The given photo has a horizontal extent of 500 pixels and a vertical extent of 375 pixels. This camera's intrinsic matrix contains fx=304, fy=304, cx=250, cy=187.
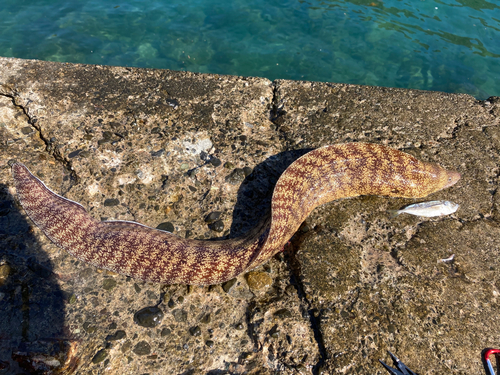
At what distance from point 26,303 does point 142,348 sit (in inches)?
52.3

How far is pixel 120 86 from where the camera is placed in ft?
15.8

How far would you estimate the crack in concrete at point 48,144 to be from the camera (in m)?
4.04

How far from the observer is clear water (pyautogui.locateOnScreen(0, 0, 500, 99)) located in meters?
9.31

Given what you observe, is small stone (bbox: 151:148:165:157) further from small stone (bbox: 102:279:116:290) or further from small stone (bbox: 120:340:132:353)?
small stone (bbox: 120:340:132:353)

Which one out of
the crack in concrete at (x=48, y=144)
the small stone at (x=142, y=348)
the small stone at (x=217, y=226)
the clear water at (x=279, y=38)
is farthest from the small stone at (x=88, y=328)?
the clear water at (x=279, y=38)

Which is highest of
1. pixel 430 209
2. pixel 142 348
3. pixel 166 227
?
pixel 430 209

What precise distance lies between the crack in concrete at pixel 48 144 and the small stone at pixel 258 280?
2574mm

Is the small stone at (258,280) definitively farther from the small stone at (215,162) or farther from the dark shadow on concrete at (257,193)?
the small stone at (215,162)

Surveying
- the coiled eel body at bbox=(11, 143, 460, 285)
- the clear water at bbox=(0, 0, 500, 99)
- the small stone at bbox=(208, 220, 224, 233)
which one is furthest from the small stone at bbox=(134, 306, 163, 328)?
the clear water at bbox=(0, 0, 500, 99)

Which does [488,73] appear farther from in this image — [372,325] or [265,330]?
[265,330]

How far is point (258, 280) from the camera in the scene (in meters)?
3.36

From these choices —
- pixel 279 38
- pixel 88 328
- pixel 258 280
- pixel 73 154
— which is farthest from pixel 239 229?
pixel 279 38

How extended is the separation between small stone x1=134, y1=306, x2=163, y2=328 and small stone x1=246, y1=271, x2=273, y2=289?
3.24 feet

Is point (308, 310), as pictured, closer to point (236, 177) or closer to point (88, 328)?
point (236, 177)
